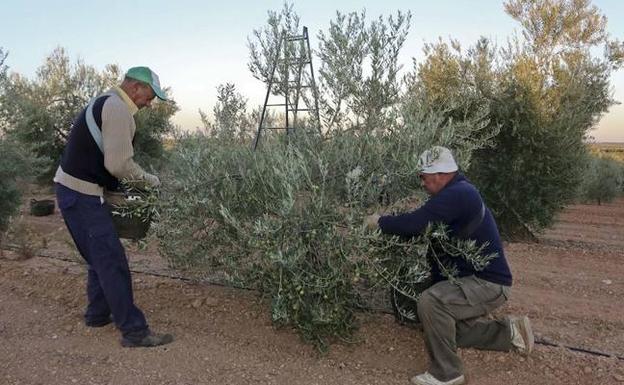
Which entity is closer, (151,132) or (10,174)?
(10,174)

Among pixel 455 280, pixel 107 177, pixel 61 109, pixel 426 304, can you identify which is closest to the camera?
pixel 426 304

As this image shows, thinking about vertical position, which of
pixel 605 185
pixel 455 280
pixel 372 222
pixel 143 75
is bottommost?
pixel 605 185

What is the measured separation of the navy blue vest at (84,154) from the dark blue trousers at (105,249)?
146mm

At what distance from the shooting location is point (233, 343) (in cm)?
459

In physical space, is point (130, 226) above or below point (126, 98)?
below

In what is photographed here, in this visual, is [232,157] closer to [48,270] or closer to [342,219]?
[342,219]

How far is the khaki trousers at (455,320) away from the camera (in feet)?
12.9

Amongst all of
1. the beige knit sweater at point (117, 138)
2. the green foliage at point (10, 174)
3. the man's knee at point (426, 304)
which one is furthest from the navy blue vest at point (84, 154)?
the green foliage at point (10, 174)

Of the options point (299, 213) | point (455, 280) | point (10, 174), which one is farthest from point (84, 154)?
point (10, 174)

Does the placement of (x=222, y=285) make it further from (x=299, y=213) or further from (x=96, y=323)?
(x=299, y=213)

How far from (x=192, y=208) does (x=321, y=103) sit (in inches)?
53.2

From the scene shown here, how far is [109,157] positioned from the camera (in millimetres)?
4141

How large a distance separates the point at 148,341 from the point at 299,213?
157cm

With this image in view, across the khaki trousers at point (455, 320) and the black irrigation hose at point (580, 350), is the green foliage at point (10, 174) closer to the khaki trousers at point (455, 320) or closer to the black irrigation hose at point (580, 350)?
the khaki trousers at point (455, 320)
